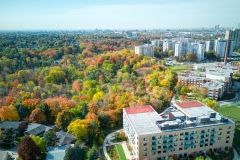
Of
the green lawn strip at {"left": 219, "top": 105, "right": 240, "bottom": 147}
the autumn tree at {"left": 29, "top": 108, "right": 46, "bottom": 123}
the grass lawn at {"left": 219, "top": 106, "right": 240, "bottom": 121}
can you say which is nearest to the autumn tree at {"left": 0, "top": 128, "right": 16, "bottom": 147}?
the autumn tree at {"left": 29, "top": 108, "right": 46, "bottom": 123}

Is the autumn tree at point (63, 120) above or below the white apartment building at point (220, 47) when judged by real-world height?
below

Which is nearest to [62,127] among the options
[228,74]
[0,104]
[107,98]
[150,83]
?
[107,98]

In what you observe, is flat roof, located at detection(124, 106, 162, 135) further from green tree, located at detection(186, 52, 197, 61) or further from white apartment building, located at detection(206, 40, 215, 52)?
white apartment building, located at detection(206, 40, 215, 52)

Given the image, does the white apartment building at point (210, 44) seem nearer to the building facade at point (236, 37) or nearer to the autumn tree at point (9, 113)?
the building facade at point (236, 37)

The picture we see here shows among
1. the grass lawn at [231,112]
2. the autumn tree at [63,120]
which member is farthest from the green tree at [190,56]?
the autumn tree at [63,120]

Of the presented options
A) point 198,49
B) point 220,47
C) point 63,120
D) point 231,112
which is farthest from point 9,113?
point 220,47

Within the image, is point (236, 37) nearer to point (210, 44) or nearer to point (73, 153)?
point (210, 44)

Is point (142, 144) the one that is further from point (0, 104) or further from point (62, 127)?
point (0, 104)
